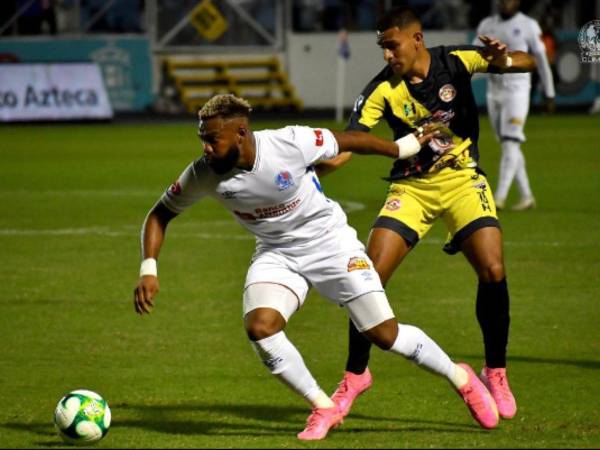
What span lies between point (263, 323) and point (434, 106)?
6.53 feet

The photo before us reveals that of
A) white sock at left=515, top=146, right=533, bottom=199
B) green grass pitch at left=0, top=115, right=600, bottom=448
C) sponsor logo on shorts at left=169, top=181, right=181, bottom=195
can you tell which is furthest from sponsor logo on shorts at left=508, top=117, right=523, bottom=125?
sponsor logo on shorts at left=169, top=181, right=181, bottom=195

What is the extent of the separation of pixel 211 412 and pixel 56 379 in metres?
1.40

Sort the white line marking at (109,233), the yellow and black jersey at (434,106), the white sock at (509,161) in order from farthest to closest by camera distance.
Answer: the white sock at (509,161) → the white line marking at (109,233) → the yellow and black jersey at (434,106)

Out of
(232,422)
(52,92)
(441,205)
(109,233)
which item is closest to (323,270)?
(232,422)

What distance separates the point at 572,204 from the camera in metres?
18.7

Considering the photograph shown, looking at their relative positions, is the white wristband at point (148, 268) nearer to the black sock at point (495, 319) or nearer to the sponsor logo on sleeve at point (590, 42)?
the black sock at point (495, 319)

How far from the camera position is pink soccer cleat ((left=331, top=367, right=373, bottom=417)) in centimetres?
798

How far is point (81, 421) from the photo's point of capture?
7270 mm

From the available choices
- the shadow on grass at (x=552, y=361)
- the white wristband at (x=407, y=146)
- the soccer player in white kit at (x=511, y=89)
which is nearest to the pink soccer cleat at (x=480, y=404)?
the white wristband at (x=407, y=146)

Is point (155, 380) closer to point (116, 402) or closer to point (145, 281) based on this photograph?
point (116, 402)

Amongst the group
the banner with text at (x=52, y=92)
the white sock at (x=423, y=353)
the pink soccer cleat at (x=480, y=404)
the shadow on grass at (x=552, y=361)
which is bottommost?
the banner with text at (x=52, y=92)

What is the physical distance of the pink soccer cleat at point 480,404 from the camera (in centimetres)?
763

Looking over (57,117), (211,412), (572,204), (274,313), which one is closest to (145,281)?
(274,313)

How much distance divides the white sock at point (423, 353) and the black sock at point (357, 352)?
0.66m
